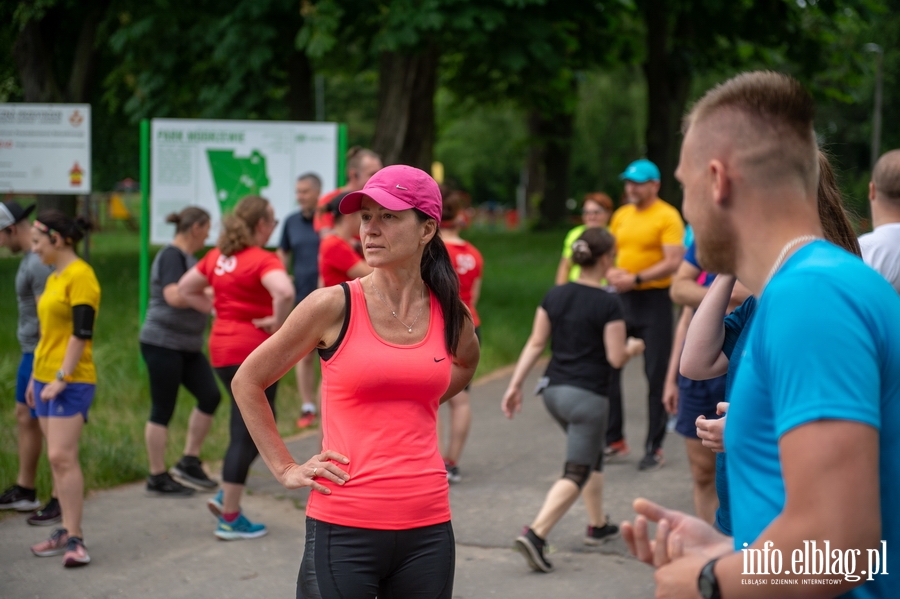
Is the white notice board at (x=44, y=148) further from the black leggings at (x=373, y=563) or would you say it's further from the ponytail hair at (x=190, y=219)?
the black leggings at (x=373, y=563)

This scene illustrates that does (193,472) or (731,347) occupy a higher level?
(731,347)

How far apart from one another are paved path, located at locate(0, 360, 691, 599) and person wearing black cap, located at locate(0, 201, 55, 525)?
0.16m

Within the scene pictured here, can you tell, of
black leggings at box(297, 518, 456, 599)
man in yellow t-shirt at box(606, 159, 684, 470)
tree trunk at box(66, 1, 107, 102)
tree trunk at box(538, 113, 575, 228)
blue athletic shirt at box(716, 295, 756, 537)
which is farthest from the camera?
tree trunk at box(538, 113, 575, 228)

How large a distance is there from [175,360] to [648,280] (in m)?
3.52

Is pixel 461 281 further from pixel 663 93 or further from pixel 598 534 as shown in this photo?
pixel 663 93

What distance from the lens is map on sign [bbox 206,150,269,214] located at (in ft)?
32.1

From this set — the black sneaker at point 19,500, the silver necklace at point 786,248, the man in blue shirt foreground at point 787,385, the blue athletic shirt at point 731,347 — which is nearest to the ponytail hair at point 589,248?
the blue athletic shirt at point 731,347

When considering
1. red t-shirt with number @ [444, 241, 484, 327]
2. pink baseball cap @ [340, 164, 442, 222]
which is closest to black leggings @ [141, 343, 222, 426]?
red t-shirt with number @ [444, 241, 484, 327]

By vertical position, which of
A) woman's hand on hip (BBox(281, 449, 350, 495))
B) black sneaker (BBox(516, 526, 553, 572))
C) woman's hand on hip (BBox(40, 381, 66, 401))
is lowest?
black sneaker (BBox(516, 526, 553, 572))

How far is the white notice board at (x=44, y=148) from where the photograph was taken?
937 centimetres

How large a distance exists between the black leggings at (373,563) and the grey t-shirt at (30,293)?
364 cm

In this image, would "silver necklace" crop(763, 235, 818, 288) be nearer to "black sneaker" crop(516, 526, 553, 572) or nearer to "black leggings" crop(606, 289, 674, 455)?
"black sneaker" crop(516, 526, 553, 572)
